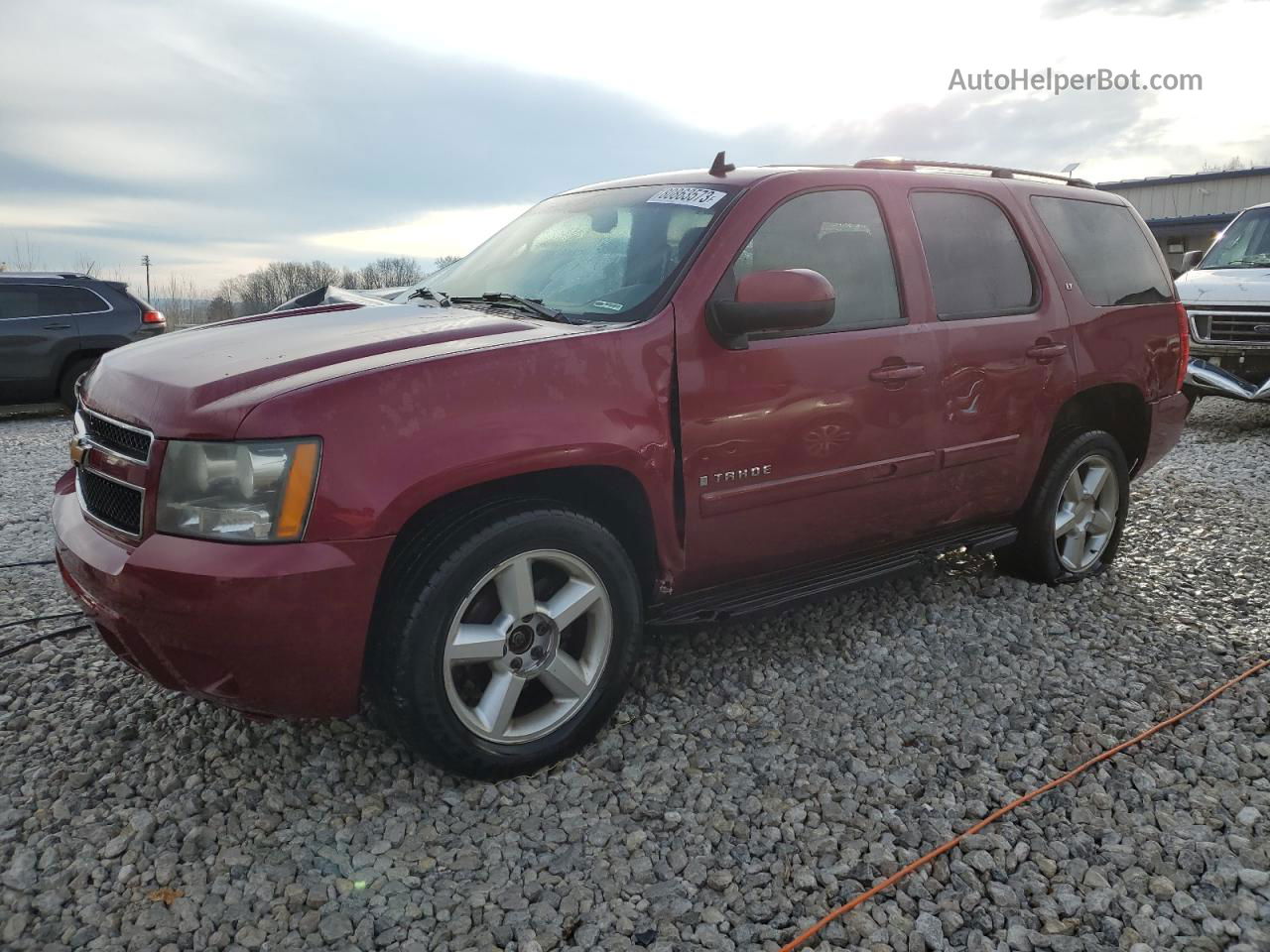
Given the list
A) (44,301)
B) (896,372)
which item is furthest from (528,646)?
(44,301)

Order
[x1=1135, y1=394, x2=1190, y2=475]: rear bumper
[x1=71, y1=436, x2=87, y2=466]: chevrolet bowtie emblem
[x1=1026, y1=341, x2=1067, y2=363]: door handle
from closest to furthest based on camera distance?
[x1=71, y1=436, x2=87, y2=466]: chevrolet bowtie emblem, [x1=1026, y1=341, x2=1067, y2=363]: door handle, [x1=1135, y1=394, x2=1190, y2=475]: rear bumper

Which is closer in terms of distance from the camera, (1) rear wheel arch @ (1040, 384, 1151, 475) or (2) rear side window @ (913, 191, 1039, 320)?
(2) rear side window @ (913, 191, 1039, 320)

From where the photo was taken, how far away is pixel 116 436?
2666 mm

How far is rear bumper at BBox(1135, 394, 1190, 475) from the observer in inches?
181

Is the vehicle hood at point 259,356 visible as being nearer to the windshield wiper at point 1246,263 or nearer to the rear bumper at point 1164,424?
the rear bumper at point 1164,424

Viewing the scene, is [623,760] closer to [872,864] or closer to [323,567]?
[872,864]

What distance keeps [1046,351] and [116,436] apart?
3.52 meters

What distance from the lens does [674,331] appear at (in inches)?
115

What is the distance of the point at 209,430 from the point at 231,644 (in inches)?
21.2

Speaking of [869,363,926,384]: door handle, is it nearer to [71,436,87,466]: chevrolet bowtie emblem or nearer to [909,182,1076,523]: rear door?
[909,182,1076,523]: rear door

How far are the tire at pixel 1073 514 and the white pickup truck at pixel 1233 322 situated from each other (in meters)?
5.17

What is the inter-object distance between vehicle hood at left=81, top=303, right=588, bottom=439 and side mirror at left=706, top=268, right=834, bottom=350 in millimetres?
503

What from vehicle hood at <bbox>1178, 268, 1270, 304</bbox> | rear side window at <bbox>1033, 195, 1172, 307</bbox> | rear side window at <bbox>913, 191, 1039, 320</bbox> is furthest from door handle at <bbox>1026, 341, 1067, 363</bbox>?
vehicle hood at <bbox>1178, 268, 1270, 304</bbox>

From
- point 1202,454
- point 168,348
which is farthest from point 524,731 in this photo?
point 1202,454
